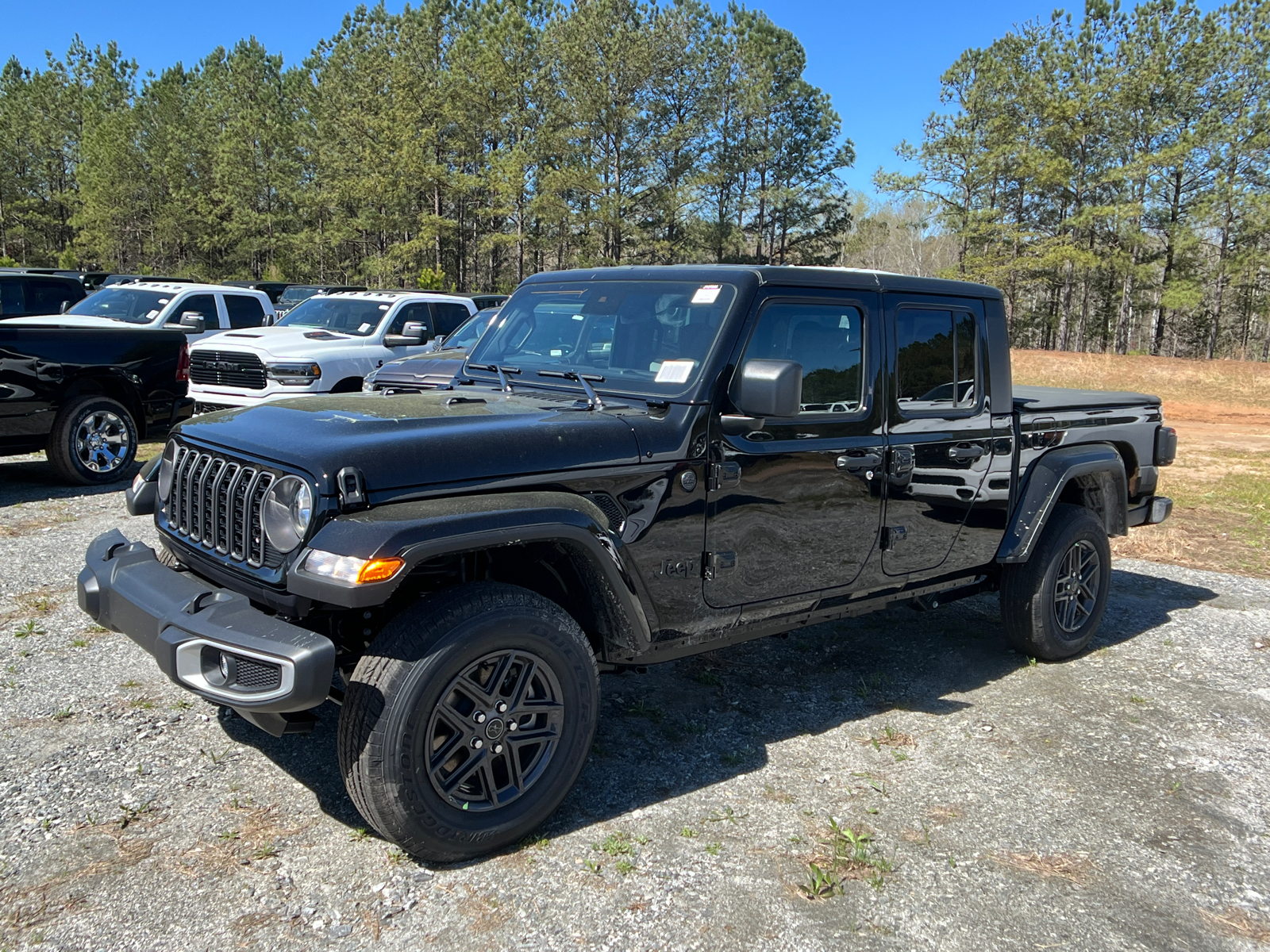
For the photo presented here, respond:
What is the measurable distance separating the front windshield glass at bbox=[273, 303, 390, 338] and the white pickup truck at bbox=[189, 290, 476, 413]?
0.01 m

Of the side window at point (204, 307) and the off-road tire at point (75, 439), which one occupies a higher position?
the side window at point (204, 307)

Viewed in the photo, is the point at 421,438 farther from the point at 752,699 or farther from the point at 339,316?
the point at 339,316

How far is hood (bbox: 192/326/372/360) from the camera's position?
1060 centimetres

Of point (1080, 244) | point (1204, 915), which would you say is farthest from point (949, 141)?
point (1204, 915)

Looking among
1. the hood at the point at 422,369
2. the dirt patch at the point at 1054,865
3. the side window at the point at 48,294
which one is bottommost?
the dirt patch at the point at 1054,865

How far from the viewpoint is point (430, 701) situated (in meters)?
2.95

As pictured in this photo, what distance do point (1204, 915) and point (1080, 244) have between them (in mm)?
39039

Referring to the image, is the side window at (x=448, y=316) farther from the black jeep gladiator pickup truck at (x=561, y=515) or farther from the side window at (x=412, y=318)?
the black jeep gladiator pickup truck at (x=561, y=515)

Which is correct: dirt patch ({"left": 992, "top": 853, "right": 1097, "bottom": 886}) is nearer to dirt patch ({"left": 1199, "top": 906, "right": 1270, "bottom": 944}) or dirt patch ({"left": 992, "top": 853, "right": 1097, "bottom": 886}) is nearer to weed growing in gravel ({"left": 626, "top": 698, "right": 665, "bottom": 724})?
dirt patch ({"left": 1199, "top": 906, "right": 1270, "bottom": 944})

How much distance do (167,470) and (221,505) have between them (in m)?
0.62

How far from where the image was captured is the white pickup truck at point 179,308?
12883 mm

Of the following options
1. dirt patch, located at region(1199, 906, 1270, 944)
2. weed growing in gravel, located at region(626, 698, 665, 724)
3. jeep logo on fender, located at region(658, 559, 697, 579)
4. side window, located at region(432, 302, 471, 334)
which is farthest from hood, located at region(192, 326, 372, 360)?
dirt patch, located at region(1199, 906, 1270, 944)

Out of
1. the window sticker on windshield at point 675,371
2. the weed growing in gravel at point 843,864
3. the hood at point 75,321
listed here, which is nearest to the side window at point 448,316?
the hood at point 75,321

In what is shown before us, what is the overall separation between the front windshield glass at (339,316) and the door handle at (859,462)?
901 centimetres
